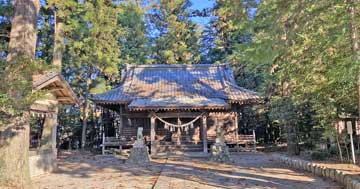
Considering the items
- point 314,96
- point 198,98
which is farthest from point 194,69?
point 314,96

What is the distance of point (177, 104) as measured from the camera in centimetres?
1570

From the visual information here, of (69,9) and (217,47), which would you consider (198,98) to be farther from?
(217,47)

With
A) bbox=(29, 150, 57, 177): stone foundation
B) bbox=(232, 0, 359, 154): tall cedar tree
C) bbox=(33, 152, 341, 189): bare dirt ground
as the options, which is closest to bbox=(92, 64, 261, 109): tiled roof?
bbox=(29, 150, 57, 177): stone foundation

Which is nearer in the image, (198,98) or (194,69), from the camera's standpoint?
(198,98)

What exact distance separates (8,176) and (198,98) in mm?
11619

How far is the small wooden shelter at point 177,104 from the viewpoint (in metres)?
15.9

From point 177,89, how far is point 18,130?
12.0m

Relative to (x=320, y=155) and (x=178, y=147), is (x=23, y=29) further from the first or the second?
(x=178, y=147)

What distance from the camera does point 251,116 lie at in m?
21.5

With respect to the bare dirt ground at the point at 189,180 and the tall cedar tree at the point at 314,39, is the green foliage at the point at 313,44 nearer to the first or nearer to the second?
the tall cedar tree at the point at 314,39

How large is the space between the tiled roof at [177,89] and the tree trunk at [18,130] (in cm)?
873

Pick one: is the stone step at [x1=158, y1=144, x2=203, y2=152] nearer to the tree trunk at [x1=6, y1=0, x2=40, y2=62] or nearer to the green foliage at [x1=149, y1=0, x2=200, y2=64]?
the tree trunk at [x1=6, y1=0, x2=40, y2=62]

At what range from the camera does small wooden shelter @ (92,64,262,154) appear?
15852 millimetres

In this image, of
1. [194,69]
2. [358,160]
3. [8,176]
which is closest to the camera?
[8,176]
